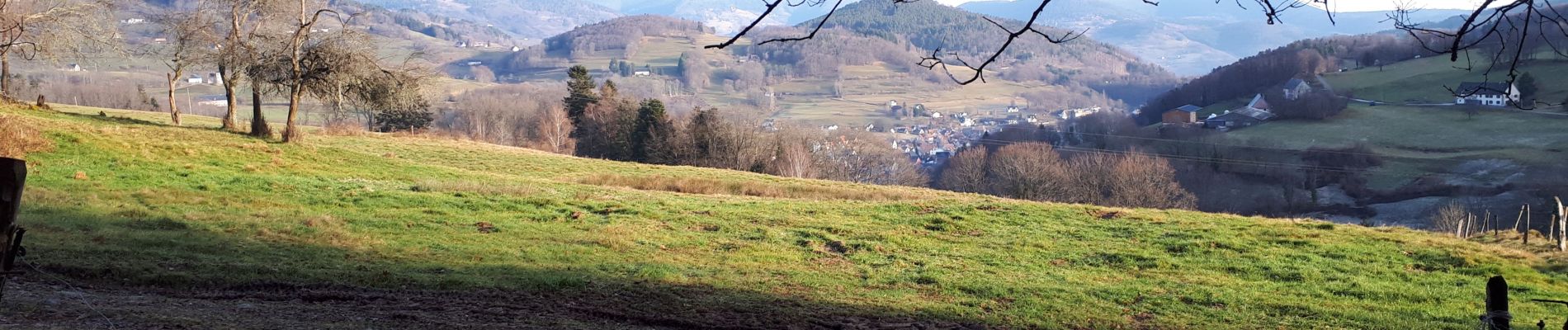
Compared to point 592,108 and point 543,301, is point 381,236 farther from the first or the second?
point 592,108

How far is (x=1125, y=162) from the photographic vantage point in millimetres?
70812

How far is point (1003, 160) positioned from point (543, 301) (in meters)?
67.7

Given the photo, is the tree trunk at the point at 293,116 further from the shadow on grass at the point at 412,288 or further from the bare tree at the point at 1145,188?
the bare tree at the point at 1145,188

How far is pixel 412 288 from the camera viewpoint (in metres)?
10.8

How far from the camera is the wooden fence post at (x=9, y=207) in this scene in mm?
4762

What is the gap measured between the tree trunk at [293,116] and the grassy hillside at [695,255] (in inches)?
253

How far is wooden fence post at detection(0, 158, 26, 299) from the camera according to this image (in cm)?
476

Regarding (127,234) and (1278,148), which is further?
(1278,148)

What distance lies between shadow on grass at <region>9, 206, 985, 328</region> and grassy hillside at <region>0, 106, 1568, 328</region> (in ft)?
0.16

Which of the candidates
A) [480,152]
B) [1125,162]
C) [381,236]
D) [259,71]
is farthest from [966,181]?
[381,236]

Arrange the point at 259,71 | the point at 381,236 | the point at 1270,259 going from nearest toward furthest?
1. the point at 381,236
2. the point at 1270,259
3. the point at 259,71

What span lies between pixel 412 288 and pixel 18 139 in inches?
598

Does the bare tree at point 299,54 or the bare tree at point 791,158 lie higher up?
the bare tree at point 299,54

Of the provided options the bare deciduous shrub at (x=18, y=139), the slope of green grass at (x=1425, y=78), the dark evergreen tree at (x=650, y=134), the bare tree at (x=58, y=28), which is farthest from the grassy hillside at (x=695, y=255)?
the slope of green grass at (x=1425, y=78)
